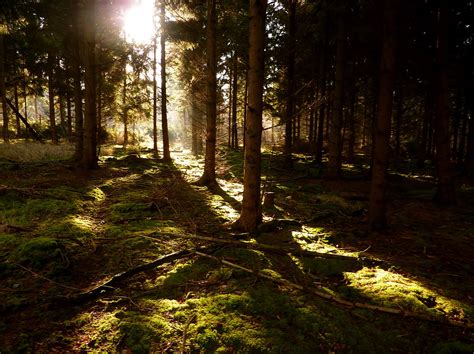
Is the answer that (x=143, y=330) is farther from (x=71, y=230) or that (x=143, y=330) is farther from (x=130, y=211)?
(x=130, y=211)

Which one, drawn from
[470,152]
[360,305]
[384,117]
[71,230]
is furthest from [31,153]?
[470,152]

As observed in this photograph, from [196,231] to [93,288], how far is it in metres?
2.64

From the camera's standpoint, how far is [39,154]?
16266 mm

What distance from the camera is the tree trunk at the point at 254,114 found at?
6109 mm

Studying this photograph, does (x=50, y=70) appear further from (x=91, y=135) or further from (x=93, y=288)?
(x=93, y=288)

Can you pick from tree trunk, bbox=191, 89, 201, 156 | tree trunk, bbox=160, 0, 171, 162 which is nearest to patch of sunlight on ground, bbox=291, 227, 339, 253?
tree trunk, bbox=191, 89, 201, 156

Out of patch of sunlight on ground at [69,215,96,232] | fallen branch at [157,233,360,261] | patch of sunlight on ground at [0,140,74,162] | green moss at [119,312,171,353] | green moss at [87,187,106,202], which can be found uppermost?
patch of sunlight on ground at [0,140,74,162]

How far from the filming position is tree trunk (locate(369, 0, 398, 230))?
6.49 m

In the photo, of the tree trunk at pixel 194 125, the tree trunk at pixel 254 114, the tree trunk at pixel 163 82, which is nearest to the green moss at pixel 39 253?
the tree trunk at pixel 254 114

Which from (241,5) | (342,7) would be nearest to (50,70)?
(241,5)

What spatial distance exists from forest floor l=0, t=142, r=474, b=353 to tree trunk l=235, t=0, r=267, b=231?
20.5 inches

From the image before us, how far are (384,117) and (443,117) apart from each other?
4324 millimetres

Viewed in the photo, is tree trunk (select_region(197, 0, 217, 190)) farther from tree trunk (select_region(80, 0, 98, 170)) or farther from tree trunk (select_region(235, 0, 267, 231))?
tree trunk (select_region(235, 0, 267, 231))

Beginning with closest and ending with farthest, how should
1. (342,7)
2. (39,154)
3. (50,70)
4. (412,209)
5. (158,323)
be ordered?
(158,323) → (412,209) → (342,7) → (39,154) → (50,70)
